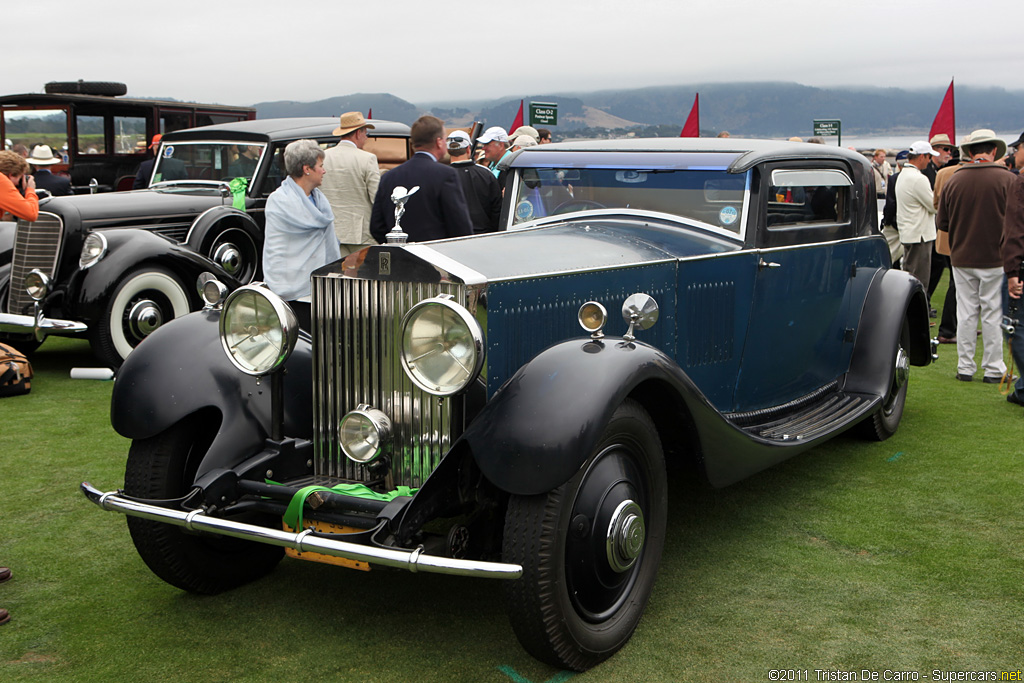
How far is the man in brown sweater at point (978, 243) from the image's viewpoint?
634 cm

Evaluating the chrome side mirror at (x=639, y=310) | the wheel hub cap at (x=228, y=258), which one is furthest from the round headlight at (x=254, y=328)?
the wheel hub cap at (x=228, y=258)

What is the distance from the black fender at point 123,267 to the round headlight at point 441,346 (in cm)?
457

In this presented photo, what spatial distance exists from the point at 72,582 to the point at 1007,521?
12.7 feet

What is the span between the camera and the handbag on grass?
604 centimetres

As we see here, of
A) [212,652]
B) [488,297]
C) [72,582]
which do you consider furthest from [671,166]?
[72,582]

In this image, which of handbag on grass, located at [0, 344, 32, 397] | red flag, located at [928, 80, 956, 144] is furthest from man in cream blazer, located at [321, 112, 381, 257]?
red flag, located at [928, 80, 956, 144]

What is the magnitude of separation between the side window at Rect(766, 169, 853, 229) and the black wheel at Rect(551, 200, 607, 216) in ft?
2.70

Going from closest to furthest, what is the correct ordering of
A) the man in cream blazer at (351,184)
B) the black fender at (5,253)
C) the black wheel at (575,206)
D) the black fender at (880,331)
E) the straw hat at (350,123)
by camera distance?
the black wheel at (575,206)
the black fender at (880,331)
the black fender at (5,253)
the man in cream blazer at (351,184)
the straw hat at (350,123)

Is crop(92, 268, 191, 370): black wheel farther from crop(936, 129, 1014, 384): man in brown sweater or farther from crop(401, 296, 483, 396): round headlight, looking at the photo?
crop(936, 129, 1014, 384): man in brown sweater

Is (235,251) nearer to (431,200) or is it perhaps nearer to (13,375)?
(13,375)

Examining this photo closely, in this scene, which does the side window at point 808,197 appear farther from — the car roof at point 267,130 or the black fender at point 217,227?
the car roof at point 267,130

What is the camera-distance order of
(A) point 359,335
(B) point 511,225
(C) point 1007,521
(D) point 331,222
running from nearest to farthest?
(A) point 359,335 < (C) point 1007,521 < (B) point 511,225 < (D) point 331,222

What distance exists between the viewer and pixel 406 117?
13612 centimetres

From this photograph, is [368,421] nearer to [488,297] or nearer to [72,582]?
[488,297]
